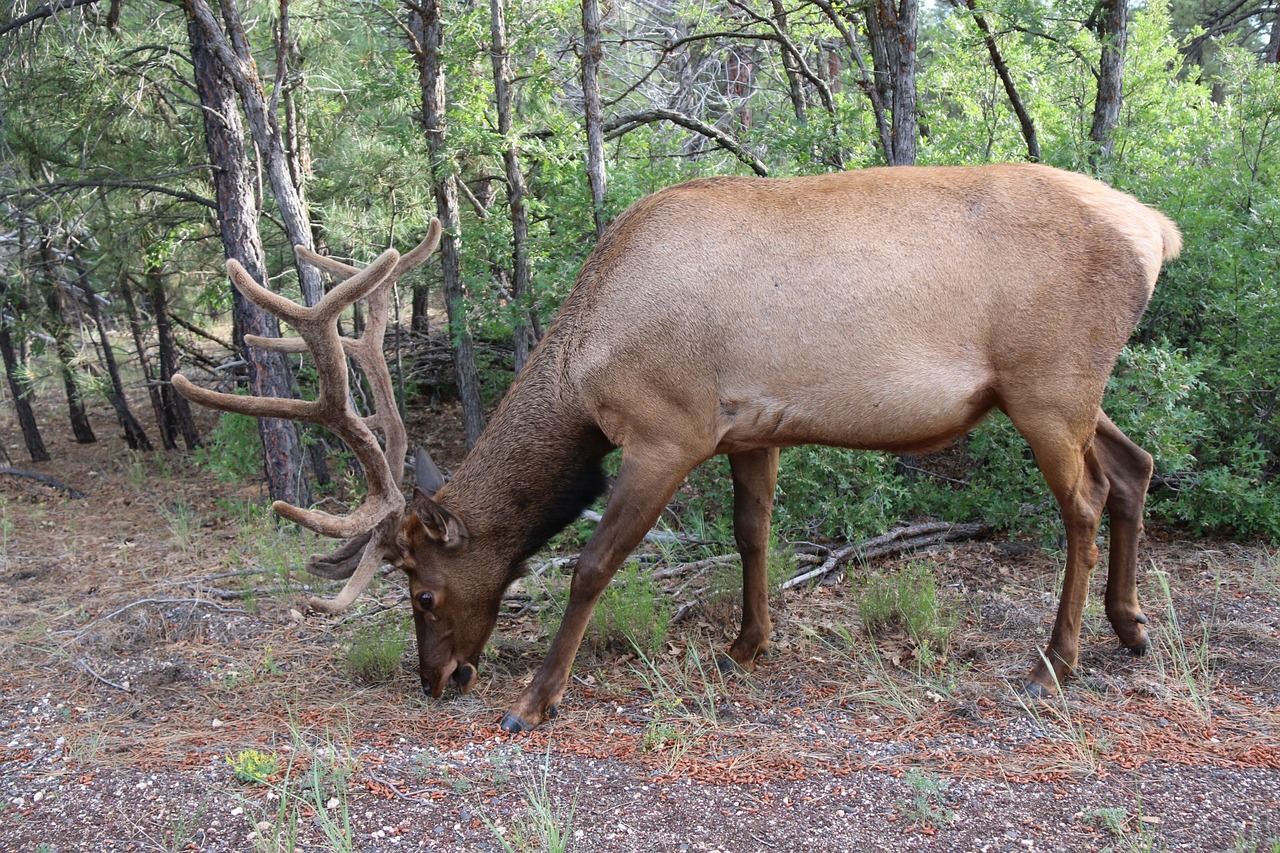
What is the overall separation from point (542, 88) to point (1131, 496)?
573 cm

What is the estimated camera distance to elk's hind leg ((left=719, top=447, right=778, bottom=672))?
5.05 meters

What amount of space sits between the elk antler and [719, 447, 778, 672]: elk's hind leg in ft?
5.50

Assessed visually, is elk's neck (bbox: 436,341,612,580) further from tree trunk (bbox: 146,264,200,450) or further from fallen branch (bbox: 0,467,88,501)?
tree trunk (bbox: 146,264,200,450)

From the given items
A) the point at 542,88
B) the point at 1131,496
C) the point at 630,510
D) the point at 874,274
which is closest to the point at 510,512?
the point at 630,510

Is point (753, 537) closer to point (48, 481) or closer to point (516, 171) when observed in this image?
point (516, 171)

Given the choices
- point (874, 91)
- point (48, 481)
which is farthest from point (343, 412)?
point (48, 481)

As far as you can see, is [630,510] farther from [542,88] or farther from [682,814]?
[542,88]

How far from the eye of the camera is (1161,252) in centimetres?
448

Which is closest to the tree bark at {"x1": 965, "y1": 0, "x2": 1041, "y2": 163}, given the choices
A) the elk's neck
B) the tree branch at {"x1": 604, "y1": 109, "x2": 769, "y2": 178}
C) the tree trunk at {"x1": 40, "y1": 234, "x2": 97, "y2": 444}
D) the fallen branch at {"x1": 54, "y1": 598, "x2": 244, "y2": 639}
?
the tree branch at {"x1": 604, "y1": 109, "x2": 769, "y2": 178}

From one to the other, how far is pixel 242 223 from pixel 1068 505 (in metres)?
6.55

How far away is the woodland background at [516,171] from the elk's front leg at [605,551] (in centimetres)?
232

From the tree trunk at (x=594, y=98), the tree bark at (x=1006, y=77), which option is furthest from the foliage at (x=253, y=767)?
the tree bark at (x=1006, y=77)

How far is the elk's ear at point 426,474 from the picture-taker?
495cm

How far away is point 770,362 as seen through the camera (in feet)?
14.1
